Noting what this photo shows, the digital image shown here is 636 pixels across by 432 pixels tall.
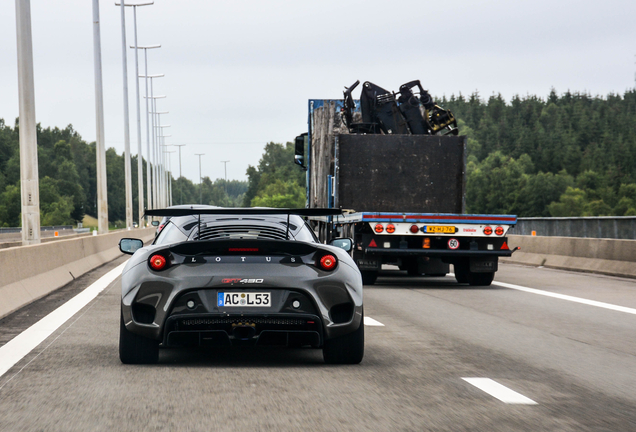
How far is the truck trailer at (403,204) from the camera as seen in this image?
1500 centimetres

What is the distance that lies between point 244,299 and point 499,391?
1.82 meters

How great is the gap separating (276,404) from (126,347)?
1.79 metres

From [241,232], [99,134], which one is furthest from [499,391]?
[99,134]

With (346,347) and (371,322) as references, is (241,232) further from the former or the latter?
(371,322)

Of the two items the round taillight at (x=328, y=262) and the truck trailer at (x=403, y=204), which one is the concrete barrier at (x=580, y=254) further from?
the round taillight at (x=328, y=262)

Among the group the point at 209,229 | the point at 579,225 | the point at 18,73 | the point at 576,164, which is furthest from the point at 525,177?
the point at 209,229

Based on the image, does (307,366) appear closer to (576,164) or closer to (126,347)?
(126,347)

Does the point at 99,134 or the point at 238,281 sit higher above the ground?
the point at 99,134

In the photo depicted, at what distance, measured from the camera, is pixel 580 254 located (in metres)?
19.6

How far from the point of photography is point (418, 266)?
15.6 meters

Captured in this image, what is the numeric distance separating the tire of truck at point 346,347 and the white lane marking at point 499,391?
0.89 meters

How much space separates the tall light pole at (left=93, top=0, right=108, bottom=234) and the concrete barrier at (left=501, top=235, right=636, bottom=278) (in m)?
16.0

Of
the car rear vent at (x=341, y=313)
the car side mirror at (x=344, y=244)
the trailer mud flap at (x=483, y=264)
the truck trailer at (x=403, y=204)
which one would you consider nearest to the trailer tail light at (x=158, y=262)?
the car rear vent at (x=341, y=313)

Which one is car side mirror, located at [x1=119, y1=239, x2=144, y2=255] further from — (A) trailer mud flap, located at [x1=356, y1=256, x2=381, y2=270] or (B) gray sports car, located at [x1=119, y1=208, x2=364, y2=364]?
(A) trailer mud flap, located at [x1=356, y1=256, x2=381, y2=270]
